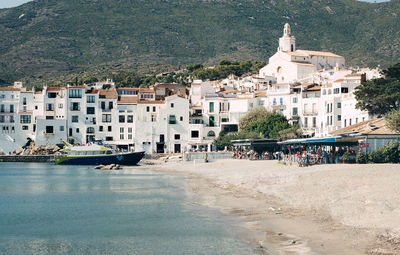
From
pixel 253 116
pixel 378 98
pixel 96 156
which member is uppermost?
A: pixel 378 98

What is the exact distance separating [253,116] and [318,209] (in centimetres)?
5960

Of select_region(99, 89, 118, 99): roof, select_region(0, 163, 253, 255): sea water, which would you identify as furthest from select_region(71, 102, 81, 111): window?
select_region(0, 163, 253, 255): sea water

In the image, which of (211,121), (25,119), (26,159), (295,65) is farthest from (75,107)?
(295,65)

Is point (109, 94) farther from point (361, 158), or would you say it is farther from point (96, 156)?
point (361, 158)

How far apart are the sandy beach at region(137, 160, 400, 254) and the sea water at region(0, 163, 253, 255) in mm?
1241

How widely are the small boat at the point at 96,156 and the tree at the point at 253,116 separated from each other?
17.1 meters

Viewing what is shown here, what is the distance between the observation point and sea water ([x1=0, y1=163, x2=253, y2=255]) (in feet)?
63.2

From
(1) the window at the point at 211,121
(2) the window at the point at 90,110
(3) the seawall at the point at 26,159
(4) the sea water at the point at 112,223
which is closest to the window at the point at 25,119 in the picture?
(3) the seawall at the point at 26,159

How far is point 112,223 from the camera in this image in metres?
24.5

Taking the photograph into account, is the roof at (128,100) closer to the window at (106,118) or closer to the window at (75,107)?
the window at (106,118)

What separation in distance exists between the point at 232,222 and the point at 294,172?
1480 centimetres

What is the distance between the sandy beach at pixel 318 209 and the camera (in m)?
17.4

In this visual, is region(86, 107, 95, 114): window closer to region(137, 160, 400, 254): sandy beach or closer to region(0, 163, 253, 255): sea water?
region(0, 163, 253, 255): sea water

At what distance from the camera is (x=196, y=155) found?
72938mm
